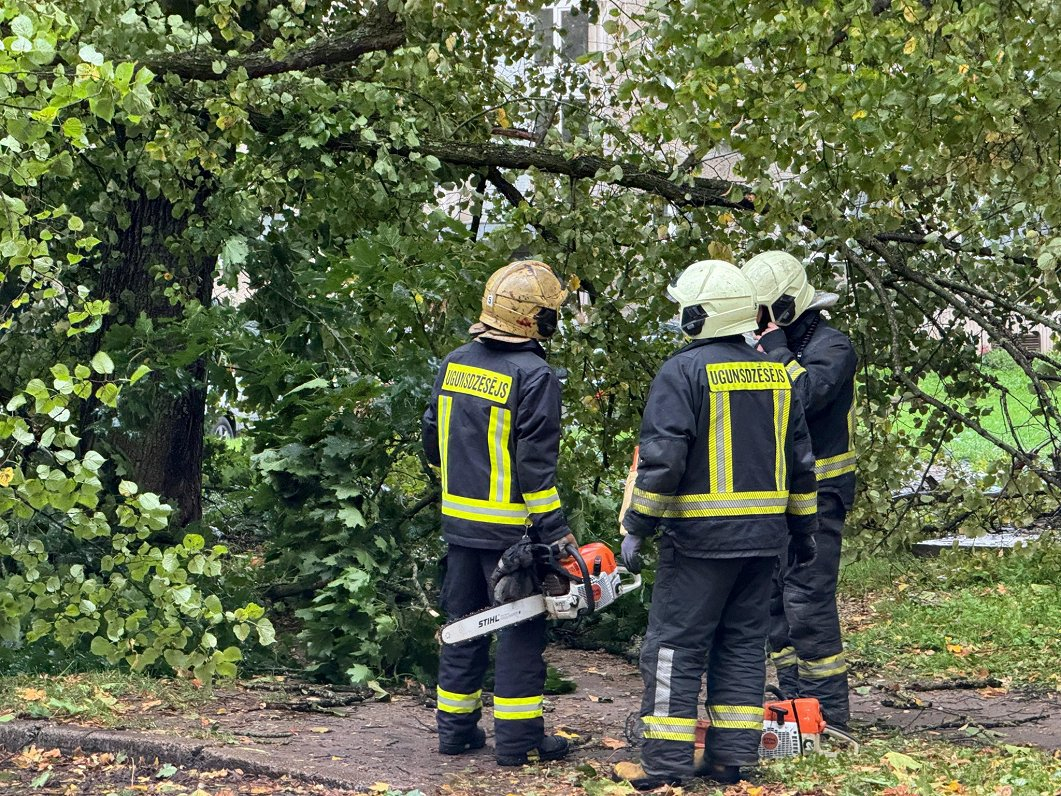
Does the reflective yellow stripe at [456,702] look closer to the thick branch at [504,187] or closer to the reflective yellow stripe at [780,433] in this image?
the reflective yellow stripe at [780,433]

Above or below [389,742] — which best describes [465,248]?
above

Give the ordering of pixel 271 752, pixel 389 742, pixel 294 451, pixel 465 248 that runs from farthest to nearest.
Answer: pixel 465 248 < pixel 294 451 < pixel 389 742 < pixel 271 752

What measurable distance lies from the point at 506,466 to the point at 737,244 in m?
2.75

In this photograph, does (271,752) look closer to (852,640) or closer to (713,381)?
(713,381)

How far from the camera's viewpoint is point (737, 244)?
716 cm

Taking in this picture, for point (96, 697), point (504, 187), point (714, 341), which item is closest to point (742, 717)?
point (714, 341)

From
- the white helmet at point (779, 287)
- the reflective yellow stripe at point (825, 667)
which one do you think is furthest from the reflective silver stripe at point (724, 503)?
the reflective yellow stripe at point (825, 667)

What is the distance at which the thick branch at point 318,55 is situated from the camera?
20.0 feet

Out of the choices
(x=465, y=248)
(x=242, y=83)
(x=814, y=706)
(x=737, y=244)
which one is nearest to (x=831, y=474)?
(x=814, y=706)

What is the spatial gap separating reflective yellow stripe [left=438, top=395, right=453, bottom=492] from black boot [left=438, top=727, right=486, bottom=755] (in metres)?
0.97

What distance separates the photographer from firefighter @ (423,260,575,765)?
4.88m

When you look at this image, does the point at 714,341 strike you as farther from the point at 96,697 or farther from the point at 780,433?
the point at 96,697

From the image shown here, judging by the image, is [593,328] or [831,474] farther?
[593,328]

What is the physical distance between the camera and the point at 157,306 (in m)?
7.38
